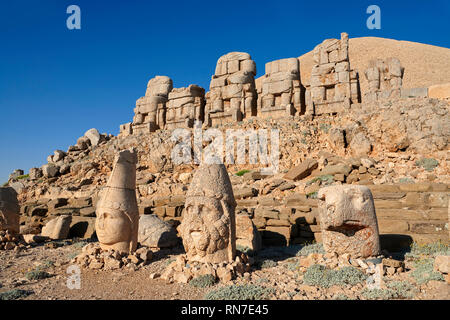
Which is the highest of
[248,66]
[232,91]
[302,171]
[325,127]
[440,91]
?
[248,66]

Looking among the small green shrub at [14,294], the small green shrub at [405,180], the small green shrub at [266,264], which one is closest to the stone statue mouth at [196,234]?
the small green shrub at [266,264]

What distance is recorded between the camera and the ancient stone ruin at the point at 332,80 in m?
16.4

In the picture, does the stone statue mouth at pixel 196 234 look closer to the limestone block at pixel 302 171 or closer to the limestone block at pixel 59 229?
the limestone block at pixel 59 229

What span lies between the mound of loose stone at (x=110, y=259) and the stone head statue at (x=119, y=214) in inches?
7.8

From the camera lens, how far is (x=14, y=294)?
16.1 ft

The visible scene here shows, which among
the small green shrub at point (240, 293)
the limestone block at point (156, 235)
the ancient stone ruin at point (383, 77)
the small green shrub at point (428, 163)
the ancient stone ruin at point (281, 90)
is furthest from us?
the ancient stone ruin at point (281, 90)

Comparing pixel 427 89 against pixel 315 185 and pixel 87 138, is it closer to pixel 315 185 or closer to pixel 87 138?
pixel 315 185

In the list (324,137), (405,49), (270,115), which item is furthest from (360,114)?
(405,49)

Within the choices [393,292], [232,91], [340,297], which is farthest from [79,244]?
[232,91]

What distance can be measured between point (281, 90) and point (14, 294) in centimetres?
1585

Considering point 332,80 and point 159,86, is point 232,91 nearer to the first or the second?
point 332,80

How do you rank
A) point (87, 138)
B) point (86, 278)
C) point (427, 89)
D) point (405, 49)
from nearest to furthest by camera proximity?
point (86, 278), point (427, 89), point (87, 138), point (405, 49)
